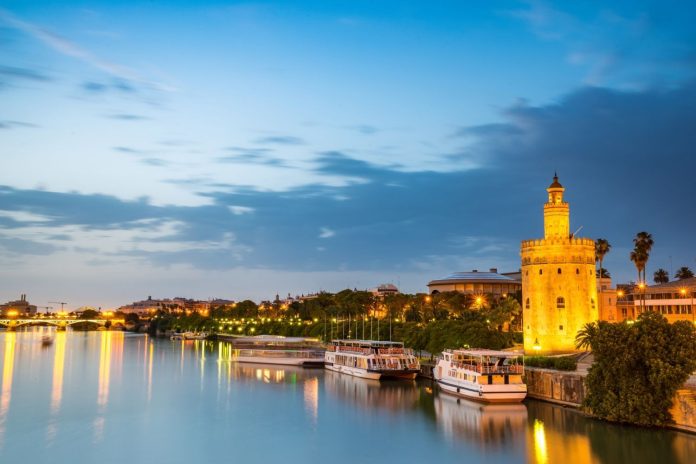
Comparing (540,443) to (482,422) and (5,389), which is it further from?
(5,389)

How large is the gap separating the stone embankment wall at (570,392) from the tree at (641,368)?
60cm

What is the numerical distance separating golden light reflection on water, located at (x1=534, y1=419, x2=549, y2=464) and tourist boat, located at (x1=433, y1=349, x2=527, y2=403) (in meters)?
5.71

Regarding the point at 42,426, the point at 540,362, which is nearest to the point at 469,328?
the point at 540,362

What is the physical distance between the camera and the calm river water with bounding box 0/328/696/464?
117ft

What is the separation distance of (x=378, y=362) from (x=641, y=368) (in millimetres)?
32602

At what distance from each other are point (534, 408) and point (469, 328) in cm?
1742

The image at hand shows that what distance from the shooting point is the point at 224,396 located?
58.1m

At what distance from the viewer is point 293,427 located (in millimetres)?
43688

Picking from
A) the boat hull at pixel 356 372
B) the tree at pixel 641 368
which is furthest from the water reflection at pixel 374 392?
the tree at pixel 641 368

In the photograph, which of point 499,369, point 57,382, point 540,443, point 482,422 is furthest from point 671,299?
point 57,382

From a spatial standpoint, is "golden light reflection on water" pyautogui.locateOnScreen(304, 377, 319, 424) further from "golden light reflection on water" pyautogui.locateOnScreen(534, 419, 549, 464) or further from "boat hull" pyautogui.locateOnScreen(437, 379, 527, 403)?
"golden light reflection on water" pyautogui.locateOnScreen(534, 419, 549, 464)

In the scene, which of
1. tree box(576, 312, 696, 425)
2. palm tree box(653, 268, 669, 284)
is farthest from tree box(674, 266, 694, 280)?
tree box(576, 312, 696, 425)

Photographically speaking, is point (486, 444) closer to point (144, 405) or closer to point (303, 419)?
point (303, 419)

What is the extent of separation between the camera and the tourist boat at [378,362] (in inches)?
2581
